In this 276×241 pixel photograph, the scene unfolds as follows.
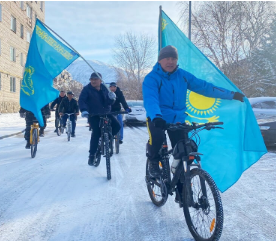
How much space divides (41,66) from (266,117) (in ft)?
20.9

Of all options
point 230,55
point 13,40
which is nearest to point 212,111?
point 230,55

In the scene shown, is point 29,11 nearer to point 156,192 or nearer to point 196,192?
point 156,192

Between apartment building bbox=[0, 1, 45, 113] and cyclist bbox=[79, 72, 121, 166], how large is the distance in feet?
77.7

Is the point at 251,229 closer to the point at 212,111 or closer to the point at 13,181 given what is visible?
the point at 212,111

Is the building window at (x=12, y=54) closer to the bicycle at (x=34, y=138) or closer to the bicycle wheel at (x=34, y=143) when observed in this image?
the bicycle at (x=34, y=138)

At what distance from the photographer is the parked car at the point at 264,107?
9363mm

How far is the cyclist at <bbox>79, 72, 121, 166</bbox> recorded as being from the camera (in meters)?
5.91

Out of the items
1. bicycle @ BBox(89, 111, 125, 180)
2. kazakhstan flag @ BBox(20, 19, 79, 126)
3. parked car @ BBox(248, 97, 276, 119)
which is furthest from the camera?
parked car @ BBox(248, 97, 276, 119)

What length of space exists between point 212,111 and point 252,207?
4.39 ft

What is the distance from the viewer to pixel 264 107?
9898 millimetres

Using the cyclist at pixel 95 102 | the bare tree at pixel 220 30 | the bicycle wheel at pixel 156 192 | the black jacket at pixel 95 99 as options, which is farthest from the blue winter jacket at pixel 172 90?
the bare tree at pixel 220 30

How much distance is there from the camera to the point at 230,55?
950 inches

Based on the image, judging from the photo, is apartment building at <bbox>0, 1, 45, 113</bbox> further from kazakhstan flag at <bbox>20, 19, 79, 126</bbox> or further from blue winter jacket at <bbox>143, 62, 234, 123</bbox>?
blue winter jacket at <bbox>143, 62, 234, 123</bbox>

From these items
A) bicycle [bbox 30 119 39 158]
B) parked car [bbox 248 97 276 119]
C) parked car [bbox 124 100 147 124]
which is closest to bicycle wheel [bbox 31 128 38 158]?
bicycle [bbox 30 119 39 158]
